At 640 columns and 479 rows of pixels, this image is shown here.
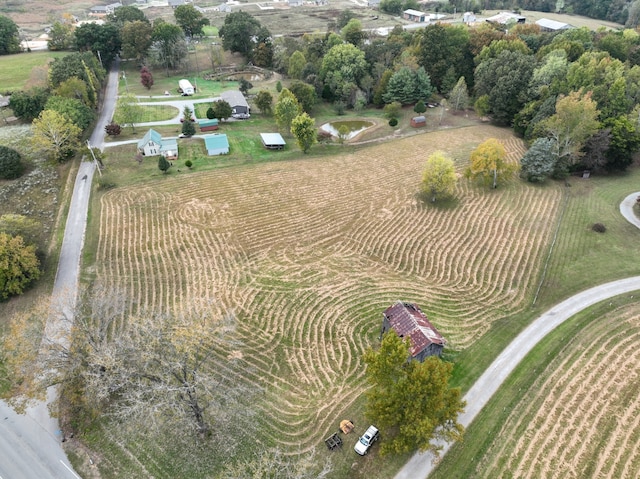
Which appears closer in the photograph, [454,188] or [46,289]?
[46,289]

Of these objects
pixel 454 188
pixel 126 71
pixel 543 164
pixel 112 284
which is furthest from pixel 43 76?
pixel 543 164

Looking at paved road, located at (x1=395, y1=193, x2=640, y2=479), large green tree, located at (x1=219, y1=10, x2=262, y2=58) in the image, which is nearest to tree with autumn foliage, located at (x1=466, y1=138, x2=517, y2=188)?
paved road, located at (x1=395, y1=193, x2=640, y2=479)

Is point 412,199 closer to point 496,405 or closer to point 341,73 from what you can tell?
point 496,405

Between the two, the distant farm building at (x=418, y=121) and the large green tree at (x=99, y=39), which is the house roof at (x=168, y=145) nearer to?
the distant farm building at (x=418, y=121)

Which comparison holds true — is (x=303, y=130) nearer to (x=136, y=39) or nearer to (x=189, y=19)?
(x=136, y=39)

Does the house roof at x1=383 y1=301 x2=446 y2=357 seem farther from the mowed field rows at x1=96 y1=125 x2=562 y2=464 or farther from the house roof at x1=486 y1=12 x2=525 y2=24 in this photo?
the house roof at x1=486 y1=12 x2=525 y2=24
